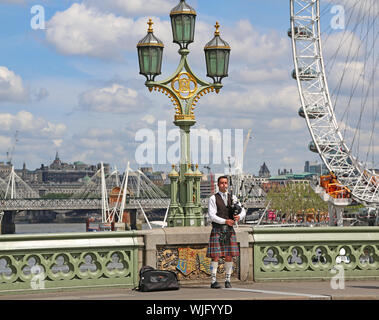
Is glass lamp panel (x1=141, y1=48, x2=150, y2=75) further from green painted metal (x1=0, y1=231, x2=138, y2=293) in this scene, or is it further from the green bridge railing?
green painted metal (x1=0, y1=231, x2=138, y2=293)

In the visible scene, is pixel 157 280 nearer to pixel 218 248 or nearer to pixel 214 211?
pixel 218 248

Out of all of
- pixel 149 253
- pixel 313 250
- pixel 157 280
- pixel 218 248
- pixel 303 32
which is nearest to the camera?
pixel 157 280

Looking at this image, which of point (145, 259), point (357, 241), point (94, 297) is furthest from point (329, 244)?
point (94, 297)

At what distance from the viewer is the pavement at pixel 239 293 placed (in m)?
12.5

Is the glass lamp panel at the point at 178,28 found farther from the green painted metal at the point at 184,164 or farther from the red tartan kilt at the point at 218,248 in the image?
the red tartan kilt at the point at 218,248

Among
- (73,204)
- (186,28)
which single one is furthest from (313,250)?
(73,204)

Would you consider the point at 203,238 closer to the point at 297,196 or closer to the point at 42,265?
the point at 42,265

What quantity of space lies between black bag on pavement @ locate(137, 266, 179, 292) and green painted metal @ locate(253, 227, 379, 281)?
1924 mm

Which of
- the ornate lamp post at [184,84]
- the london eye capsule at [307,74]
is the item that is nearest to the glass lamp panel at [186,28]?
the ornate lamp post at [184,84]

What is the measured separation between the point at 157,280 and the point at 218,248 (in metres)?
1.21

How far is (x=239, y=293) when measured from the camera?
13.1 m

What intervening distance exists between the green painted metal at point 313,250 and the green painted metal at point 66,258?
96.6 inches

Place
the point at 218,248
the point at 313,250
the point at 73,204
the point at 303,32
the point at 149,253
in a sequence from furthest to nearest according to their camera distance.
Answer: the point at 73,204 < the point at 303,32 < the point at 313,250 < the point at 149,253 < the point at 218,248
